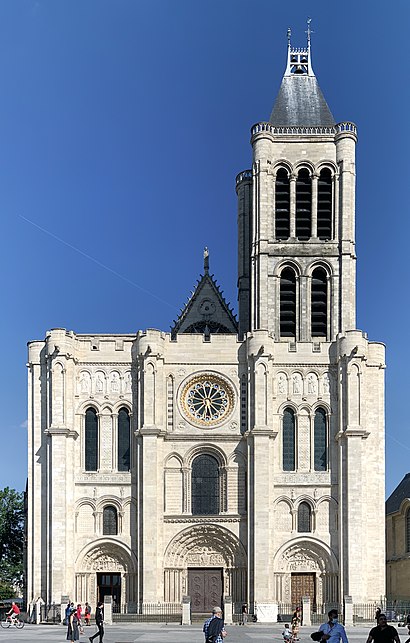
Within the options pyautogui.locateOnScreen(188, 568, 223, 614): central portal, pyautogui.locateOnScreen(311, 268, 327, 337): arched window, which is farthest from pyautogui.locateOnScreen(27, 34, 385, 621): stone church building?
pyautogui.locateOnScreen(311, 268, 327, 337): arched window

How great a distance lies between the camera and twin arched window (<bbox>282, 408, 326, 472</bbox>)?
54875mm

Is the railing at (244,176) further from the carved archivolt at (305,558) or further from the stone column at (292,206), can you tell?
the carved archivolt at (305,558)

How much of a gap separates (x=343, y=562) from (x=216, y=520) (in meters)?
6.52

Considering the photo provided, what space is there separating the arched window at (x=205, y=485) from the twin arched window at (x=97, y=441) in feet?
11.4

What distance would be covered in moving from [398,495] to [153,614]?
27438 mm

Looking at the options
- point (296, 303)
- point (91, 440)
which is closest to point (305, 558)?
point (91, 440)

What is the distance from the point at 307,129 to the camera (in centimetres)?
6038

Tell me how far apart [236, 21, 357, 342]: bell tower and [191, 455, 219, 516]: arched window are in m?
7.85

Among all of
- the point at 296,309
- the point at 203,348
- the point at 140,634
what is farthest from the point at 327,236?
the point at 140,634

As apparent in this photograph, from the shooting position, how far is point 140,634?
4172 cm

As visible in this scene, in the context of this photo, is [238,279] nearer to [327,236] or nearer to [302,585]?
[327,236]

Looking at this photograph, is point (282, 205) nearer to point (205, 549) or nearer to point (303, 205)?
point (303, 205)

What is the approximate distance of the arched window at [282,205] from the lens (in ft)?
196

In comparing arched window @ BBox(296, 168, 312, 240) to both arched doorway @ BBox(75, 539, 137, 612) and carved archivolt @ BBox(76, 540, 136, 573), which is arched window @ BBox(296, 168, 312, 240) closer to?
carved archivolt @ BBox(76, 540, 136, 573)
